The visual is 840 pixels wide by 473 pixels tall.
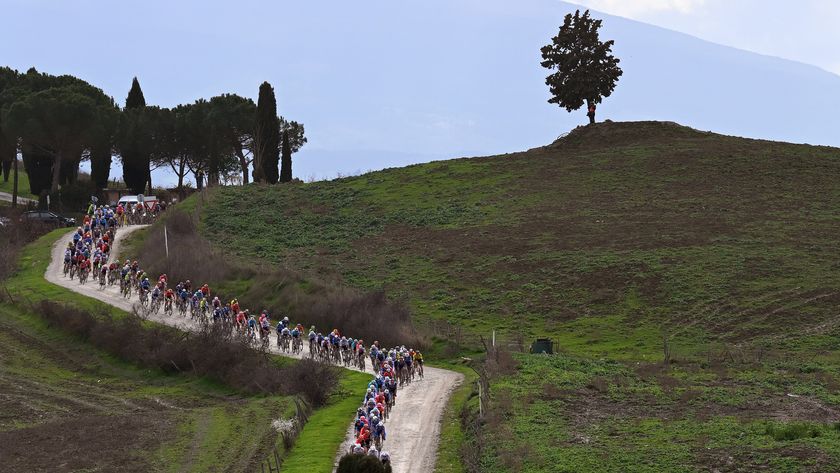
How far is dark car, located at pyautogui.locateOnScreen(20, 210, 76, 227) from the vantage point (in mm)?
108938

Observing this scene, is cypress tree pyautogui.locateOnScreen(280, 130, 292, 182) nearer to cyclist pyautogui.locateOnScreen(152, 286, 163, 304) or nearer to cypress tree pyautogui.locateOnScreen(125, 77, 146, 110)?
cypress tree pyautogui.locateOnScreen(125, 77, 146, 110)

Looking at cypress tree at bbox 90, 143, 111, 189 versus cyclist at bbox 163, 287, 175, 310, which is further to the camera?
cypress tree at bbox 90, 143, 111, 189

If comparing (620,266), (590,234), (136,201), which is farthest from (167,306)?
(136,201)

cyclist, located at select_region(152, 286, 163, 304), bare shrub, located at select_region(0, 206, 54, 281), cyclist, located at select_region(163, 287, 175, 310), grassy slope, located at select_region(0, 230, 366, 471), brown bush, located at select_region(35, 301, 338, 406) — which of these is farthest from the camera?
bare shrub, located at select_region(0, 206, 54, 281)

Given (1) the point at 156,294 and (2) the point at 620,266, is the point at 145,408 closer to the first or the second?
(1) the point at 156,294

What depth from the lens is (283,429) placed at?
157ft

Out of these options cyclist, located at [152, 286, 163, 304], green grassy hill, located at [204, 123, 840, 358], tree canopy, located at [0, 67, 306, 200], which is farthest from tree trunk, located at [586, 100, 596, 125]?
cyclist, located at [152, 286, 163, 304]

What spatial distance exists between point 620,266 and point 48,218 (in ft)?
162

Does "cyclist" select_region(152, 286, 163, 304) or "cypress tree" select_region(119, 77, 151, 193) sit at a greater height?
"cypress tree" select_region(119, 77, 151, 193)

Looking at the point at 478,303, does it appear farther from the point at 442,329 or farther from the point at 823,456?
the point at 823,456

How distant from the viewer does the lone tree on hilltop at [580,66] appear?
11794 centimetres

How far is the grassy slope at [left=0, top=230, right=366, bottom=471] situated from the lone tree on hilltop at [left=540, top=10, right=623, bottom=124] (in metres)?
55.4

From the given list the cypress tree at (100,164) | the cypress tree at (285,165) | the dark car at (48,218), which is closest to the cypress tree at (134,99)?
the cypress tree at (100,164)

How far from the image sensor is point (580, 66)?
118500 mm
